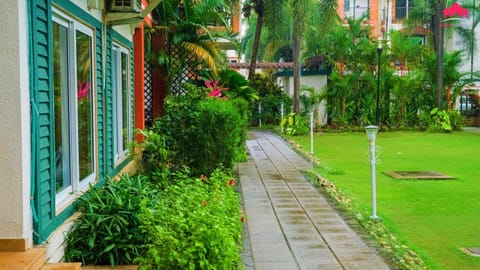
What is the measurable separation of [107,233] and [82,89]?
1589mm

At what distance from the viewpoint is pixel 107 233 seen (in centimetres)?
493

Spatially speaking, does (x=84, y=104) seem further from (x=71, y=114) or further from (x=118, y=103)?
(x=118, y=103)

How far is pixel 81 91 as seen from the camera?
575 centimetres

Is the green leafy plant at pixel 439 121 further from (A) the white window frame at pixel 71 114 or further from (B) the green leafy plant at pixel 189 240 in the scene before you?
(B) the green leafy plant at pixel 189 240

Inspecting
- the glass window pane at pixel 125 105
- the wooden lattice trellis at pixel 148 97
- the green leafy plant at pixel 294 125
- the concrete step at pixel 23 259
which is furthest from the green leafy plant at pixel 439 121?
the concrete step at pixel 23 259

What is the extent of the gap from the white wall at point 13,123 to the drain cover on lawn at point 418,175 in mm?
8446

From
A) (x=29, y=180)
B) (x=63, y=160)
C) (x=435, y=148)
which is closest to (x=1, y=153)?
(x=29, y=180)

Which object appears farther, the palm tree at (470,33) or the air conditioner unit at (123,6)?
the palm tree at (470,33)

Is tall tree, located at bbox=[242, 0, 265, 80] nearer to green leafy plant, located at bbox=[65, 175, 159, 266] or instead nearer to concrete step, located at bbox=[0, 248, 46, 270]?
green leafy plant, located at bbox=[65, 175, 159, 266]

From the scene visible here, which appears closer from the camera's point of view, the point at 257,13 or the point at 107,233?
the point at 107,233

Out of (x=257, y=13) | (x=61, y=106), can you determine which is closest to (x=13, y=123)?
(x=61, y=106)

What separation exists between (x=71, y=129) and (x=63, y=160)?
1.08 feet

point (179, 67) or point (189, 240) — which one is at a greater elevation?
point (179, 67)

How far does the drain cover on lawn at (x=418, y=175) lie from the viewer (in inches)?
434
